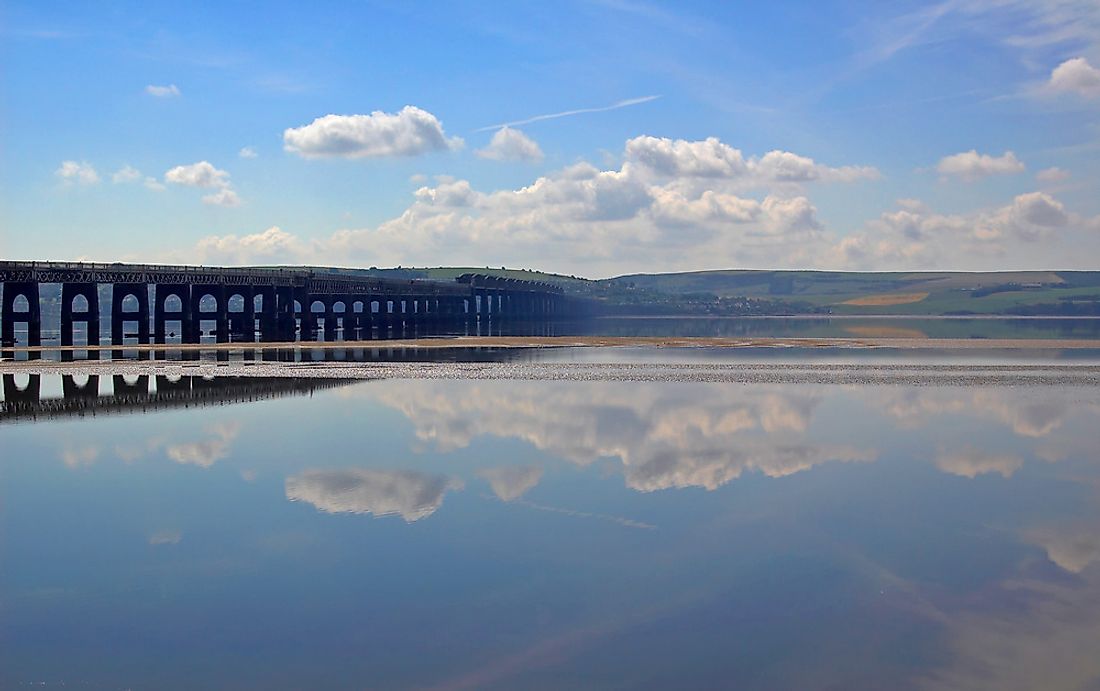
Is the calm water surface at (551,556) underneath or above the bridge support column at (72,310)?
underneath

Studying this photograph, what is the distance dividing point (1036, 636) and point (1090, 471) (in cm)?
1516

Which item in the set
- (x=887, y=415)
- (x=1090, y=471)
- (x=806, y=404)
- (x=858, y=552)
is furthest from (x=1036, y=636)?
(x=806, y=404)

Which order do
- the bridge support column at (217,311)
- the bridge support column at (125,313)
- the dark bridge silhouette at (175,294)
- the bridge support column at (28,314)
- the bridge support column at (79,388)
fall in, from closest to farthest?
1. the bridge support column at (79,388)
2. the bridge support column at (28,314)
3. the dark bridge silhouette at (175,294)
4. the bridge support column at (125,313)
5. the bridge support column at (217,311)

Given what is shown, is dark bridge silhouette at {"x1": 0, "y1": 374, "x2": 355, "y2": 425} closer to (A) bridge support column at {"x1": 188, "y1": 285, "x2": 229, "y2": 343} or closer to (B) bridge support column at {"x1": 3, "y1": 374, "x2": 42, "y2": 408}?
(B) bridge support column at {"x1": 3, "y1": 374, "x2": 42, "y2": 408}

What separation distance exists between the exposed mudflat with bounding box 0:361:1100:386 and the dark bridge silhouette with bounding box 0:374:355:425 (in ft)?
13.3

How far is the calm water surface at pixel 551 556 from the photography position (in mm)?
13203

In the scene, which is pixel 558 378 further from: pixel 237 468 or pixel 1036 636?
pixel 1036 636

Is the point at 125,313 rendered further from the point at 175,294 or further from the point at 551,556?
the point at 551,556

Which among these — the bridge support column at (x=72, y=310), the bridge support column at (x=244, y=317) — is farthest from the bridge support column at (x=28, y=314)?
the bridge support column at (x=244, y=317)

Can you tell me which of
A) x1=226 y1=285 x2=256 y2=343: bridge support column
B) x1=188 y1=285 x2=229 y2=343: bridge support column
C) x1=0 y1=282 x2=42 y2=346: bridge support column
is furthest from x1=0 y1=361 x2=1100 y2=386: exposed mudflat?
x1=226 y1=285 x2=256 y2=343: bridge support column

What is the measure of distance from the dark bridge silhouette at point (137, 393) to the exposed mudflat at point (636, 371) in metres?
4.05

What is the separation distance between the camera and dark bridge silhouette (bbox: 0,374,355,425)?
42531 mm

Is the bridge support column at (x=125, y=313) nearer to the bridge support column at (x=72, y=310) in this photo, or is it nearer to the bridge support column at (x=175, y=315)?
the bridge support column at (x=175, y=315)

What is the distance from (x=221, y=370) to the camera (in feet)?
213
